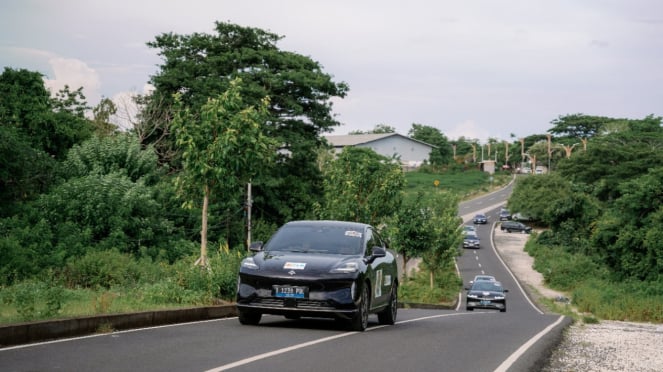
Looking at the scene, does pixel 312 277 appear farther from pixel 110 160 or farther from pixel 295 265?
pixel 110 160

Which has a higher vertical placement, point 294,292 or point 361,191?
point 361,191

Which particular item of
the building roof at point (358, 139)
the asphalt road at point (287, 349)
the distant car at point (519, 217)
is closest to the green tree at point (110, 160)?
the asphalt road at point (287, 349)

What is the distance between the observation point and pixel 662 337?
666 inches

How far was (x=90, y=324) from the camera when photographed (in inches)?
440

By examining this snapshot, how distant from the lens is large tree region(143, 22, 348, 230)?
52.2 m

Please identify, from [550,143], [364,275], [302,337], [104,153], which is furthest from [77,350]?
[550,143]

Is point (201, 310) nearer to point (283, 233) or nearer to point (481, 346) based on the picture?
point (283, 233)

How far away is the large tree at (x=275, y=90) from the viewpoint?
5216 centimetres

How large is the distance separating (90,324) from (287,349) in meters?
2.74

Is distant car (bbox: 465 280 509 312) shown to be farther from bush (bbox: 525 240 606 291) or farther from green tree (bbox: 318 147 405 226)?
bush (bbox: 525 240 606 291)

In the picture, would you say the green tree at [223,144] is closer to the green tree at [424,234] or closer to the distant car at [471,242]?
the green tree at [424,234]

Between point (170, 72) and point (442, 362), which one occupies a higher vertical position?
point (170, 72)

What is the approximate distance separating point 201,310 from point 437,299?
39.3m

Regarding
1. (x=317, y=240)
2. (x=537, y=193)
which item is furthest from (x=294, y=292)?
(x=537, y=193)
